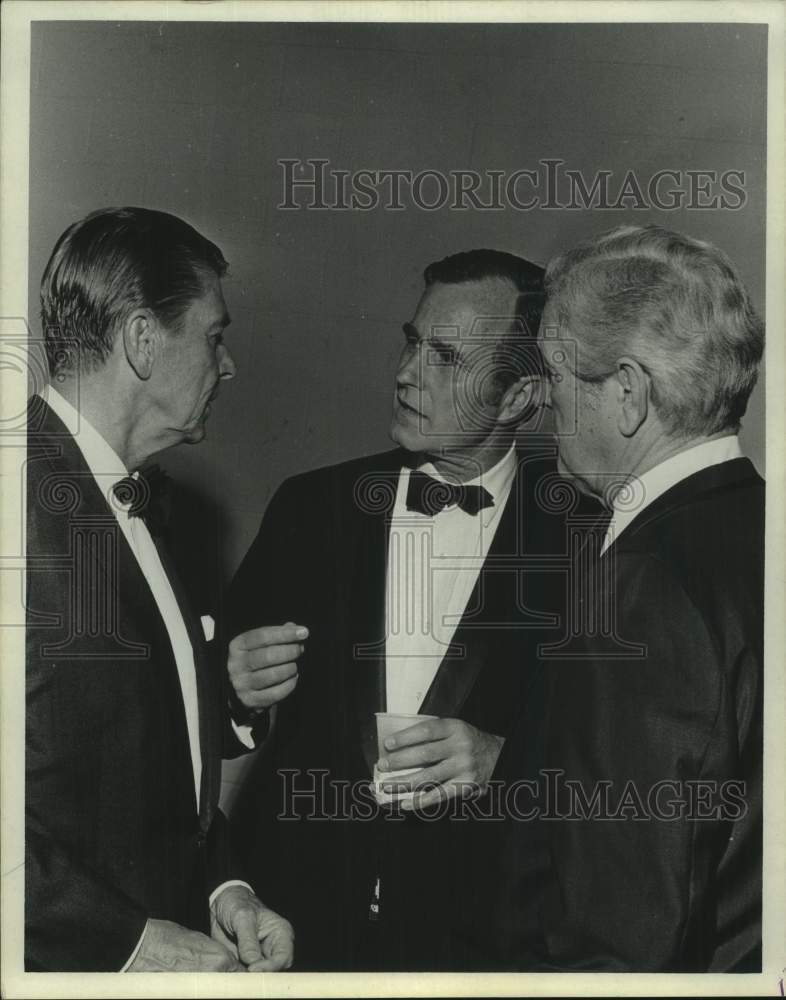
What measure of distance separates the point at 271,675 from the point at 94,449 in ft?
2.21

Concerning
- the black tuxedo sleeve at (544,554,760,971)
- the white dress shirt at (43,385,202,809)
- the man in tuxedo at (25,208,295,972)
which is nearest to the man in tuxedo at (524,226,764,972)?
the black tuxedo sleeve at (544,554,760,971)

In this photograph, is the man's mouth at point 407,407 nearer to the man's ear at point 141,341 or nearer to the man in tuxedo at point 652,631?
the man in tuxedo at point 652,631

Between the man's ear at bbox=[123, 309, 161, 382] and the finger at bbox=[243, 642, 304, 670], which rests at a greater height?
the man's ear at bbox=[123, 309, 161, 382]

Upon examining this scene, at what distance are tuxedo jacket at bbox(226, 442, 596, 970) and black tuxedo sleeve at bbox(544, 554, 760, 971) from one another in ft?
0.37

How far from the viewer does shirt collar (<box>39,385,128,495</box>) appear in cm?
248

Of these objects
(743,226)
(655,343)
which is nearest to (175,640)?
(655,343)

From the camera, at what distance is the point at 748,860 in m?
2.51

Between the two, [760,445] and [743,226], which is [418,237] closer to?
[743,226]

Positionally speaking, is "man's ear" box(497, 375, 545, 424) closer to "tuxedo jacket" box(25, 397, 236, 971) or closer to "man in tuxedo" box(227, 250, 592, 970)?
"man in tuxedo" box(227, 250, 592, 970)

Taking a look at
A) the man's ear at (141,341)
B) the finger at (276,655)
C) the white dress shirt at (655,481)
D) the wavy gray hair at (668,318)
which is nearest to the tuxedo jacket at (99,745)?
the finger at (276,655)

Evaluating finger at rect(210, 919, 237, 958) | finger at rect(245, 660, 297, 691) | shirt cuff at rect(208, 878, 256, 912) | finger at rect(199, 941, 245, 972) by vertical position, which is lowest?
finger at rect(199, 941, 245, 972)

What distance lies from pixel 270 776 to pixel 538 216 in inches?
58.0

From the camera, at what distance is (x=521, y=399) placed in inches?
98.4

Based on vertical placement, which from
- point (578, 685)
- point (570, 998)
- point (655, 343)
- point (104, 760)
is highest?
point (655, 343)
